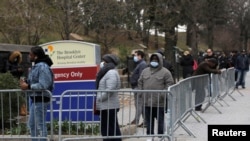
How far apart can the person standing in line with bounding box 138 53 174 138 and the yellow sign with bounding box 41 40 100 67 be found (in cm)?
194

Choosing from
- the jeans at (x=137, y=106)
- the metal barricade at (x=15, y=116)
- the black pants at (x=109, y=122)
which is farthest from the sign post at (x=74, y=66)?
the black pants at (x=109, y=122)

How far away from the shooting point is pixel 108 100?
8.64 m

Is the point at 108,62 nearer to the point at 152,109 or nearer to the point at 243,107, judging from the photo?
the point at 152,109

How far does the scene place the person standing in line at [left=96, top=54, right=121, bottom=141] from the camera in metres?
8.64

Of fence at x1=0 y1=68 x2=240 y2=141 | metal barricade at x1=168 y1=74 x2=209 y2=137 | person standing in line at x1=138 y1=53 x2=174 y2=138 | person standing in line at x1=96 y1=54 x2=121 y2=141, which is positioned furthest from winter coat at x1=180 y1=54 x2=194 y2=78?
person standing in line at x1=96 y1=54 x2=121 y2=141

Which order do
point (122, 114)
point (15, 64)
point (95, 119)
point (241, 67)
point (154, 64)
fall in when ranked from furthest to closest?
1. point (241, 67)
2. point (15, 64)
3. point (95, 119)
4. point (122, 114)
5. point (154, 64)

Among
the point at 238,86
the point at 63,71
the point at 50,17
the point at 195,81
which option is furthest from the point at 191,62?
the point at 63,71

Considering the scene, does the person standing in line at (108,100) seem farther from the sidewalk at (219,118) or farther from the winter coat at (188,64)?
the winter coat at (188,64)

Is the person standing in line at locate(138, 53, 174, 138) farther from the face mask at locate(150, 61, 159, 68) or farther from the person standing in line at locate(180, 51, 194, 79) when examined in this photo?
the person standing in line at locate(180, 51, 194, 79)

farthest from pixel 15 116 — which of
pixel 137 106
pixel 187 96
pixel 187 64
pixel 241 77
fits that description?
pixel 241 77

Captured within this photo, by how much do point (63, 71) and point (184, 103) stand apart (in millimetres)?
2689

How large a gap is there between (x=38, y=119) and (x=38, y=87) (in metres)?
0.54

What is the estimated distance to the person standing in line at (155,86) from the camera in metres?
9.12

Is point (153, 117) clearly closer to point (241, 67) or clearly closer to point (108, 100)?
point (108, 100)
